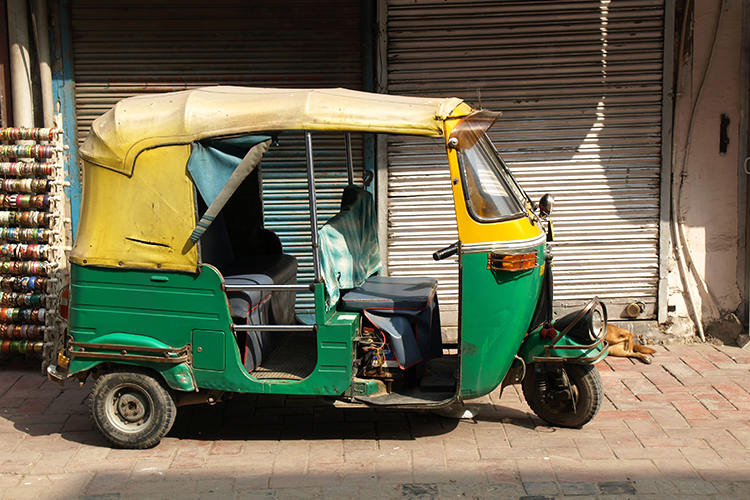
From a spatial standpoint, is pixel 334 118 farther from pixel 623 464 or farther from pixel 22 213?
pixel 22 213

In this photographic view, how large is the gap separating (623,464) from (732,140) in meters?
4.19

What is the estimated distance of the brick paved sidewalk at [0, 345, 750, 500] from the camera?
4.15 m

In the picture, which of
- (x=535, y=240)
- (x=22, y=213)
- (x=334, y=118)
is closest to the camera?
(x=334, y=118)

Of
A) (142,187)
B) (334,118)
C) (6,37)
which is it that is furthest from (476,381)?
(6,37)

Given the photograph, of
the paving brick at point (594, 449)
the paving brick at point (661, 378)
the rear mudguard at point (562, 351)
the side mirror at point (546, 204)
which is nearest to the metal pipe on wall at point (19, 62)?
the side mirror at point (546, 204)

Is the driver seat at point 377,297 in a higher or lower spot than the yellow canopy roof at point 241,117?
lower

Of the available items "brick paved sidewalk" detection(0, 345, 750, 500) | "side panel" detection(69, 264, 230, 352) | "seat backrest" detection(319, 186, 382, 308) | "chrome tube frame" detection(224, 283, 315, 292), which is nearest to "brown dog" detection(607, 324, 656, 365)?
"brick paved sidewalk" detection(0, 345, 750, 500)

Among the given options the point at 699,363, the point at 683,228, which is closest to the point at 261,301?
the point at 699,363

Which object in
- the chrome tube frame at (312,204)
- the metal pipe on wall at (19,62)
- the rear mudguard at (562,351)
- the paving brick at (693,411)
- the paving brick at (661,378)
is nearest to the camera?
the chrome tube frame at (312,204)

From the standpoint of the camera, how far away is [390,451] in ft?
15.3

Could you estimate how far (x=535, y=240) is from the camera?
465cm

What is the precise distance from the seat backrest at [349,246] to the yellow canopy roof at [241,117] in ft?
2.49

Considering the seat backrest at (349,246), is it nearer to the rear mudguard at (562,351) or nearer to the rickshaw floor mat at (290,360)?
the rickshaw floor mat at (290,360)

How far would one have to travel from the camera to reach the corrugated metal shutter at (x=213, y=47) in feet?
23.0
